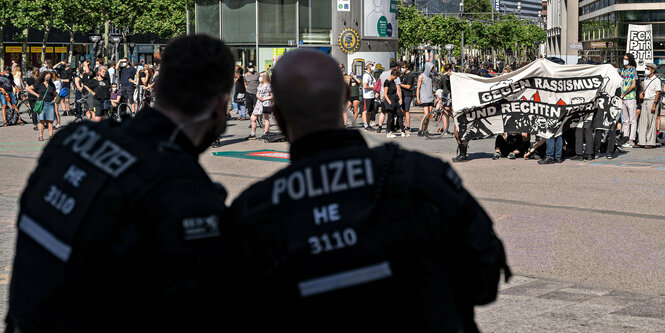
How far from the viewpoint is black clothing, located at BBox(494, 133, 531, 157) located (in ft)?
51.0

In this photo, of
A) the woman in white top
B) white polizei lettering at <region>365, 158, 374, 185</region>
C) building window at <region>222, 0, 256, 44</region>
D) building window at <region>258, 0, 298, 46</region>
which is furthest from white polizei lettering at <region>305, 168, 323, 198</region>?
building window at <region>222, 0, 256, 44</region>

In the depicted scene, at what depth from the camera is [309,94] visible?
6.99ft

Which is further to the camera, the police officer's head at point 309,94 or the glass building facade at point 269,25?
the glass building facade at point 269,25

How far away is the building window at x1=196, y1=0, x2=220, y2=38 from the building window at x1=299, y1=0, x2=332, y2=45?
163 inches

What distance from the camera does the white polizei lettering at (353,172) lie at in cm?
202

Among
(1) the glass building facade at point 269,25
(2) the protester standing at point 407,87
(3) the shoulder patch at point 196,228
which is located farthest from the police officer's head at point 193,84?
(1) the glass building facade at point 269,25

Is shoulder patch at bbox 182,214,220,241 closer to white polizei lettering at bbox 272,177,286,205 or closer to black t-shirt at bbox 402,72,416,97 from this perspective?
white polizei lettering at bbox 272,177,286,205

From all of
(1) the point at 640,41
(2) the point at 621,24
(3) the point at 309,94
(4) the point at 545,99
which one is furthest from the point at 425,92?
(2) the point at 621,24

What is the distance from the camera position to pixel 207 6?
42188mm

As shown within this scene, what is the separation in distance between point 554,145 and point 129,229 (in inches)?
520

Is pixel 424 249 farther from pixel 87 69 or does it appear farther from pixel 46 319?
pixel 87 69

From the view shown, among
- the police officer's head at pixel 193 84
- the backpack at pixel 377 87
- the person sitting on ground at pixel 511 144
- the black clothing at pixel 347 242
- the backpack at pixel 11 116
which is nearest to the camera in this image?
the black clothing at pixel 347 242

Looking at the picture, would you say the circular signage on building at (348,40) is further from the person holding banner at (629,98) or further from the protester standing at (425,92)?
the person holding banner at (629,98)

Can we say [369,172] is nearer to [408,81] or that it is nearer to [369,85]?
[408,81]
